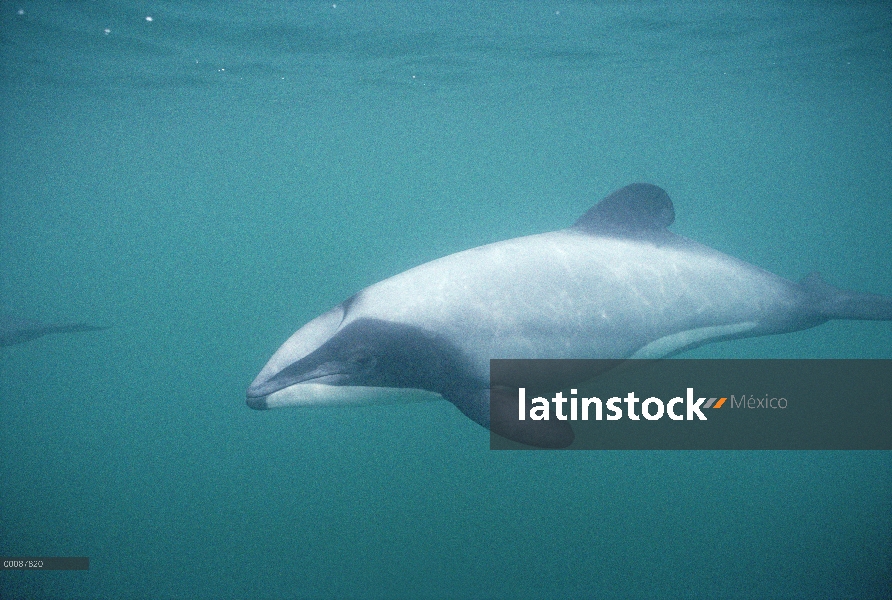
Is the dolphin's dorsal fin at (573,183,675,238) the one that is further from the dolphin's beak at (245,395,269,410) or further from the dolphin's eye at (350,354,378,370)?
the dolphin's beak at (245,395,269,410)

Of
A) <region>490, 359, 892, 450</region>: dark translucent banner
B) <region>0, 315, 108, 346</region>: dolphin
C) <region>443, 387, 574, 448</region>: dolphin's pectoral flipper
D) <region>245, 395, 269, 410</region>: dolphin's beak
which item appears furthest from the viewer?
<region>0, 315, 108, 346</region>: dolphin

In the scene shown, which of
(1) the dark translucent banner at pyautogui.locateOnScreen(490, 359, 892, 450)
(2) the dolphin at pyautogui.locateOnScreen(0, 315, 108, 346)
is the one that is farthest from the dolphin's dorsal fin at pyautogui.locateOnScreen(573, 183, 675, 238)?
(2) the dolphin at pyautogui.locateOnScreen(0, 315, 108, 346)

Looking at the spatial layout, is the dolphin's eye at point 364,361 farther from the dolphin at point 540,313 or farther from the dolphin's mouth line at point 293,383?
the dolphin's mouth line at point 293,383

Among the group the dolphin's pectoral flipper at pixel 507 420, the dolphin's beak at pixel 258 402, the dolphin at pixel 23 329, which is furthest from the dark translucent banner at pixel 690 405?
the dolphin at pixel 23 329

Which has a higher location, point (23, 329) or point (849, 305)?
point (849, 305)

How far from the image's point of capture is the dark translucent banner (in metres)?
5.31

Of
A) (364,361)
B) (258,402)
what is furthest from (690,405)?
(258,402)

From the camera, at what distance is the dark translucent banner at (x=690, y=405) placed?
531 centimetres

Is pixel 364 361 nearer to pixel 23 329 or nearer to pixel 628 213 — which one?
pixel 628 213

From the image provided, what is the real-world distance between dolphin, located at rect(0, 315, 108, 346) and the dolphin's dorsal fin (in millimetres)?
12917

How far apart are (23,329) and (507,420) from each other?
14.3 metres

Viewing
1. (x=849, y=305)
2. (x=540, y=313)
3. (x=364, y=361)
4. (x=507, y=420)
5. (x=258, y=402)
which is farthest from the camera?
(x=849, y=305)

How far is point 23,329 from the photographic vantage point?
1301 cm

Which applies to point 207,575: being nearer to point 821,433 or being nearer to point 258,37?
point 821,433
